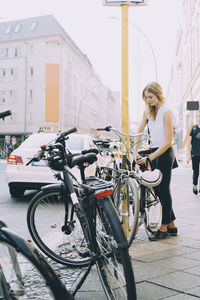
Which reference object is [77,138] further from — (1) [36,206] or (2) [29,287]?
(2) [29,287]

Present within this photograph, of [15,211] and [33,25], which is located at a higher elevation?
[33,25]

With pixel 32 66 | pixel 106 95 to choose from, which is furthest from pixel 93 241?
pixel 106 95

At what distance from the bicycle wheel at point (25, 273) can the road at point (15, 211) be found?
271 centimetres

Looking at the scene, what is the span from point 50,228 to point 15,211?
3120 millimetres

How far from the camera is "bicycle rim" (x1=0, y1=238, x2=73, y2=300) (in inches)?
69.7

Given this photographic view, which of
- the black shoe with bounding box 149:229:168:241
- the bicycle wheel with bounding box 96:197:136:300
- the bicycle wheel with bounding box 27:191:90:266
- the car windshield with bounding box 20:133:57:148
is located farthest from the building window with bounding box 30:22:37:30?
the bicycle wheel with bounding box 96:197:136:300

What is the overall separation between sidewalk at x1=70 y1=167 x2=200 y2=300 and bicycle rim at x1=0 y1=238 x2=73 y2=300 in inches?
35.3

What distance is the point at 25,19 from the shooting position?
56.1 metres

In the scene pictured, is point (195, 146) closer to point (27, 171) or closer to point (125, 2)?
Result: point (27, 171)

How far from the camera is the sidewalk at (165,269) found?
2.78 metres

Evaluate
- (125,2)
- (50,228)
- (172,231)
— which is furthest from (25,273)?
(125,2)

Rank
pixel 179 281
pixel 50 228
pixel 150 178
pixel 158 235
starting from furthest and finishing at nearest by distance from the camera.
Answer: pixel 158 235 → pixel 150 178 → pixel 50 228 → pixel 179 281

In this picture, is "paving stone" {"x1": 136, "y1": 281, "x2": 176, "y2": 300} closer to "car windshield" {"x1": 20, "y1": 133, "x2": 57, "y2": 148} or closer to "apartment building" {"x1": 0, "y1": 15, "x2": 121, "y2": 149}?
"car windshield" {"x1": 20, "y1": 133, "x2": 57, "y2": 148}

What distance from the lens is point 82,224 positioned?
274 centimetres
